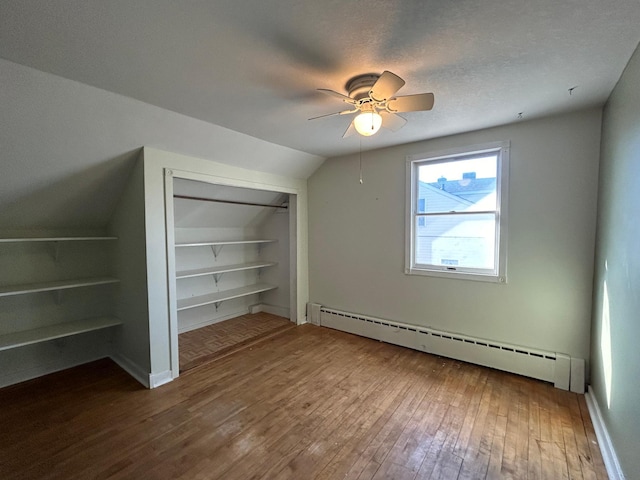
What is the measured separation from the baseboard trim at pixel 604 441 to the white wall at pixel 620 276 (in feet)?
0.17

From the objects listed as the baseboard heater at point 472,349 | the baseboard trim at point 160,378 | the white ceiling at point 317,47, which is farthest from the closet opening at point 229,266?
the white ceiling at point 317,47

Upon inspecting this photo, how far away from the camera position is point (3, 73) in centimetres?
167

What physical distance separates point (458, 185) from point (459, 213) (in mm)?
319

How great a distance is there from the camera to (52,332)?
8.97 ft

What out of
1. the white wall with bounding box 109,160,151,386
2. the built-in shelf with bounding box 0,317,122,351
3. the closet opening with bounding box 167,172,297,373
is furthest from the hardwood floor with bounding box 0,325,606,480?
the closet opening with bounding box 167,172,297,373

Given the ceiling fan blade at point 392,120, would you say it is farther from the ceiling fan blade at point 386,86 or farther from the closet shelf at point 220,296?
the closet shelf at point 220,296

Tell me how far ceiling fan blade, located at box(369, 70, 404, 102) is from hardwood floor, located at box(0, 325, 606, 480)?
232 centimetres

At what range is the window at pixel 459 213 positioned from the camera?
2908 mm

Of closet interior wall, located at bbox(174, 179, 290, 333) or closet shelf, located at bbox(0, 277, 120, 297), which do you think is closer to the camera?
closet shelf, located at bbox(0, 277, 120, 297)

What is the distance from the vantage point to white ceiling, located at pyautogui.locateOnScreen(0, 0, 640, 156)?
1265 millimetres

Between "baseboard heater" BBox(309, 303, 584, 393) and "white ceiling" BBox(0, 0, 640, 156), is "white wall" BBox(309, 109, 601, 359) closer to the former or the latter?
"baseboard heater" BBox(309, 303, 584, 393)

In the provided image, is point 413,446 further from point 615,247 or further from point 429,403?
point 615,247

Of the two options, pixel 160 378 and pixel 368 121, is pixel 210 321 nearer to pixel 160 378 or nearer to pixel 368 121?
pixel 160 378

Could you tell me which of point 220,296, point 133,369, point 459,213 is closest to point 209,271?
point 220,296
